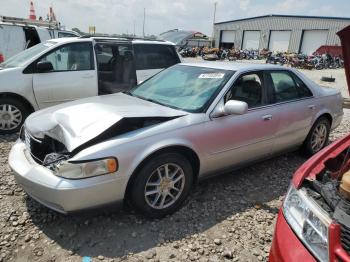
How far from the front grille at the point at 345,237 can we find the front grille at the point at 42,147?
7.64 ft

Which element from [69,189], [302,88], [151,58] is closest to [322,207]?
[69,189]

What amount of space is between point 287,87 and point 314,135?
1004mm

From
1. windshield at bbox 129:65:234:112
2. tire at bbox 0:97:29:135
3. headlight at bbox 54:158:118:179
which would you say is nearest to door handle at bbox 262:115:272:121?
windshield at bbox 129:65:234:112

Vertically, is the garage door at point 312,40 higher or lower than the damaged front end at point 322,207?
higher

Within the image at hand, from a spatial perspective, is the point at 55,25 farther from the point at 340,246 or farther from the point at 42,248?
the point at 340,246

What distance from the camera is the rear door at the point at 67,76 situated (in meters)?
5.60

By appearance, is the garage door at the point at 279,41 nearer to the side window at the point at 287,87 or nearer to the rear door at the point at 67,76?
the rear door at the point at 67,76

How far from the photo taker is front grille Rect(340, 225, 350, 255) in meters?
1.55

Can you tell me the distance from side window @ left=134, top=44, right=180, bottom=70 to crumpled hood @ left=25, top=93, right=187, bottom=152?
312 cm

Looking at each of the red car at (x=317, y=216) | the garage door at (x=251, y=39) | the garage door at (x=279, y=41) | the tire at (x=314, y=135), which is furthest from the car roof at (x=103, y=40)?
the garage door at (x=251, y=39)

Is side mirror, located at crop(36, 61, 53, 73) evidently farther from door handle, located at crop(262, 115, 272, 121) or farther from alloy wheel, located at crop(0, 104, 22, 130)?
door handle, located at crop(262, 115, 272, 121)

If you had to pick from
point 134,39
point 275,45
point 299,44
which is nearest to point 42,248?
point 134,39

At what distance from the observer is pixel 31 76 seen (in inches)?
216

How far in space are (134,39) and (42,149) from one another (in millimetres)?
4204
